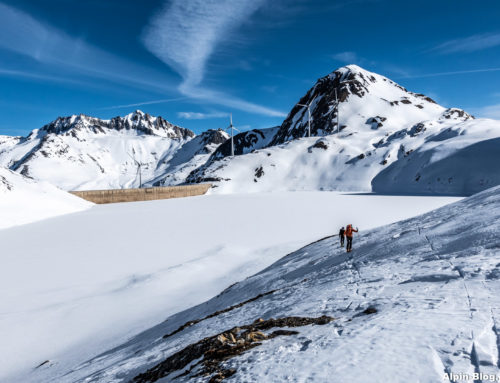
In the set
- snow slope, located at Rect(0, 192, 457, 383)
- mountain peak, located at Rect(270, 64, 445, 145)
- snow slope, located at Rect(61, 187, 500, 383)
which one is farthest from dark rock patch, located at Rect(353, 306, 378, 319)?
mountain peak, located at Rect(270, 64, 445, 145)

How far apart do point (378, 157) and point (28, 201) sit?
2650 inches

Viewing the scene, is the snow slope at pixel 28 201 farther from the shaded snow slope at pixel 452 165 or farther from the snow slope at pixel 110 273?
the shaded snow slope at pixel 452 165

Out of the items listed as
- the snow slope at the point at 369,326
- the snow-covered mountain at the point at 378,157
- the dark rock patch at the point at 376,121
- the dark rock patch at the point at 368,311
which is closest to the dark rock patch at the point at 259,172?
the snow-covered mountain at the point at 378,157

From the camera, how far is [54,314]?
456 inches

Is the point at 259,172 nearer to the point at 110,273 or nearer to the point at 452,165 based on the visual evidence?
the point at 452,165

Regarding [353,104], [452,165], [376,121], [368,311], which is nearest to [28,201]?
[368,311]

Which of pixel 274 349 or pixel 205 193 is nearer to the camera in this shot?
pixel 274 349

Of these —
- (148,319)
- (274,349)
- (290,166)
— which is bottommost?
(148,319)

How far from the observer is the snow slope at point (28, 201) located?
108 feet

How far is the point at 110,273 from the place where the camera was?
1574 cm

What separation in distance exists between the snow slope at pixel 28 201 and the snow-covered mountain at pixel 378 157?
3596cm

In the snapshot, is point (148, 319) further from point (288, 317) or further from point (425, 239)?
point (425, 239)

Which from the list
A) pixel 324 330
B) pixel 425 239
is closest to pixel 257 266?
pixel 425 239

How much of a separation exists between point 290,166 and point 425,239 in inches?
2853
